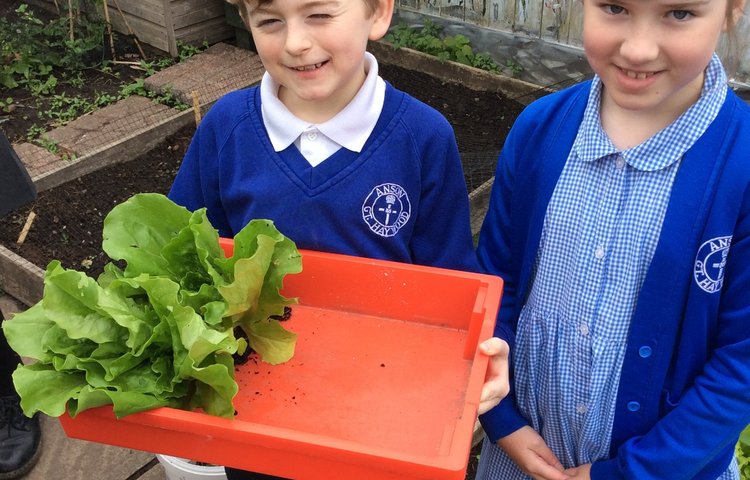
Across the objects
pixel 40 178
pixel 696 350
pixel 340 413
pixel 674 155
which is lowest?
pixel 40 178

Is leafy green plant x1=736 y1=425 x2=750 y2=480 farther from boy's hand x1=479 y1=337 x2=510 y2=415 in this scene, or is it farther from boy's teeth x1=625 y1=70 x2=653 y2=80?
boy's teeth x1=625 y1=70 x2=653 y2=80

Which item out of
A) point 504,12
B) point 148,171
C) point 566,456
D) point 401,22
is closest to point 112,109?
point 148,171

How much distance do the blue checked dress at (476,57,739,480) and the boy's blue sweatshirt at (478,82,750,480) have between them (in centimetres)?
3

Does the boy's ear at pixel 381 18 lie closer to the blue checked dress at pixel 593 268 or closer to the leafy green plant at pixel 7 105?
the blue checked dress at pixel 593 268

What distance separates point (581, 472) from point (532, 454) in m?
0.11

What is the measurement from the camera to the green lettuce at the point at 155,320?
4.72ft

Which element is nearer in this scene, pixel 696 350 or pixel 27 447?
pixel 696 350

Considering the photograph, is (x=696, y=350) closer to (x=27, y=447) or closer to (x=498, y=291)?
(x=498, y=291)

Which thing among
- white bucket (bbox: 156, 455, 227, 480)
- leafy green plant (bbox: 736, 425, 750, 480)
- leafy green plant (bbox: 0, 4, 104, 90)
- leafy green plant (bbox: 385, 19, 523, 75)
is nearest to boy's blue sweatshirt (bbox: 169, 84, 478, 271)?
white bucket (bbox: 156, 455, 227, 480)

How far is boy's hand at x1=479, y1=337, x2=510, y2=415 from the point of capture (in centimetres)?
150

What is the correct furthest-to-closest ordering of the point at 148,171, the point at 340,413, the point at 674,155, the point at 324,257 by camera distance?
the point at 148,171
the point at 324,257
the point at 340,413
the point at 674,155

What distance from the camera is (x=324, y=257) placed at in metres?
1.75

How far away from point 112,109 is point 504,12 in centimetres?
240

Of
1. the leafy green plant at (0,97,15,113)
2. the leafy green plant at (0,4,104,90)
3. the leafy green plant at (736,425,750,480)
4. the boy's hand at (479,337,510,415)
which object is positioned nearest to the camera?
the boy's hand at (479,337,510,415)
